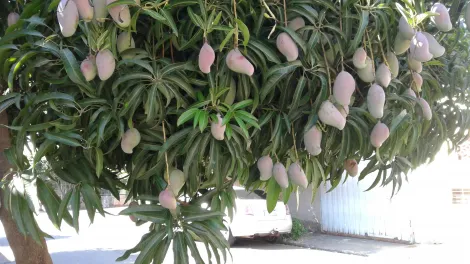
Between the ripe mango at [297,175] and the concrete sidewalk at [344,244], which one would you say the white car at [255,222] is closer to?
the concrete sidewalk at [344,244]

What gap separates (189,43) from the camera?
41.7 inches

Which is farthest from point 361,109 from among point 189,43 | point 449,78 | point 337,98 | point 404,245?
point 404,245

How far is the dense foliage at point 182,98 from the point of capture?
1038 millimetres

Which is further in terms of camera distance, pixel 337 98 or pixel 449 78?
pixel 449 78

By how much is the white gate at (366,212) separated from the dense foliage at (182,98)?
4.75 meters

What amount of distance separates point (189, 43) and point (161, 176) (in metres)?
0.31

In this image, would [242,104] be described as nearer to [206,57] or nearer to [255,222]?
[206,57]

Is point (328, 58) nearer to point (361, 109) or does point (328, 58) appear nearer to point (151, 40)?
point (361, 109)

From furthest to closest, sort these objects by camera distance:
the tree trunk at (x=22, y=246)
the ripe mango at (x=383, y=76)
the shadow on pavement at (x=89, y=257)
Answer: the shadow on pavement at (x=89, y=257) < the tree trunk at (x=22, y=246) < the ripe mango at (x=383, y=76)

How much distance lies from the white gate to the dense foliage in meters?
4.75

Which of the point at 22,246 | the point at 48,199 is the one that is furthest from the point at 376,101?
the point at 22,246

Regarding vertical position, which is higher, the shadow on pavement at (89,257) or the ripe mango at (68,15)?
the ripe mango at (68,15)

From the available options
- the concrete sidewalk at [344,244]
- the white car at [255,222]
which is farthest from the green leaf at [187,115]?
the white car at [255,222]

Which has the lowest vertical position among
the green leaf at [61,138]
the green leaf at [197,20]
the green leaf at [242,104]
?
the green leaf at [61,138]
